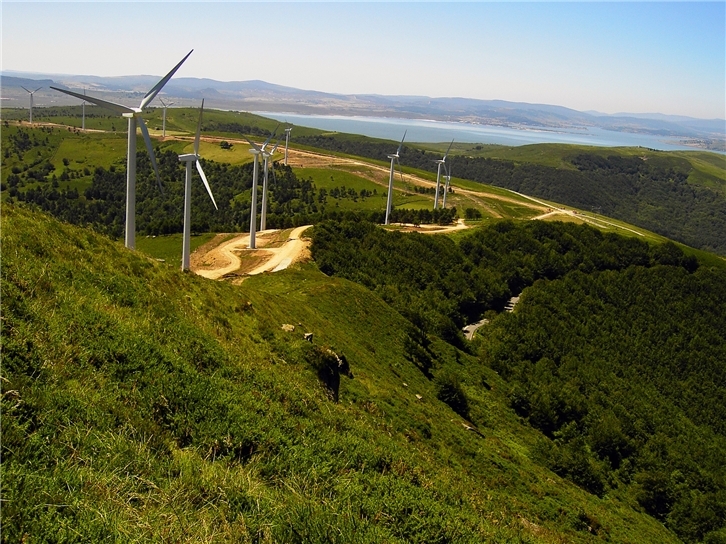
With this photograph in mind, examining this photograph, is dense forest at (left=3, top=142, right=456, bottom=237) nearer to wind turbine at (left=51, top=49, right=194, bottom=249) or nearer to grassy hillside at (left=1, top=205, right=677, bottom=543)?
wind turbine at (left=51, top=49, right=194, bottom=249)

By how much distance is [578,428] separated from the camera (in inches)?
1994

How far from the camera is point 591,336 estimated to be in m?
76.8

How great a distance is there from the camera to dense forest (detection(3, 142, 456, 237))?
116 m

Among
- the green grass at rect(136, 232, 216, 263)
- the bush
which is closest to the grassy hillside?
the bush

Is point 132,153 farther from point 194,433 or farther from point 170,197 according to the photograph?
point 170,197

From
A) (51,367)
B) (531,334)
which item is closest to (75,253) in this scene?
(51,367)

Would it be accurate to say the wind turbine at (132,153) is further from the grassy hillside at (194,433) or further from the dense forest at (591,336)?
the dense forest at (591,336)

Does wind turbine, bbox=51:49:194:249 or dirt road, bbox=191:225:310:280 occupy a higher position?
wind turbine, bbox=51:49:194:249

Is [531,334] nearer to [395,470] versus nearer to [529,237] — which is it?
[529,237]

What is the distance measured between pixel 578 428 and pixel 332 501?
147 ft

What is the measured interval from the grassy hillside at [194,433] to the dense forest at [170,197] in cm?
7388

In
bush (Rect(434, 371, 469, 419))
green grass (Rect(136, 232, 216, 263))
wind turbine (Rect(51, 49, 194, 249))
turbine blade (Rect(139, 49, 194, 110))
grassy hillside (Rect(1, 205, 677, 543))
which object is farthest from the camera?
green grass (Rect(136, 232, 216, 263))

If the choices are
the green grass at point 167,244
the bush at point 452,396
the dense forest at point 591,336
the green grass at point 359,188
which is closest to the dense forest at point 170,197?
the green grass at point 359,188

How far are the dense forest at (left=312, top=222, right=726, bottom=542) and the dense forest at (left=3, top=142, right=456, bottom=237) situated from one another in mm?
21144
